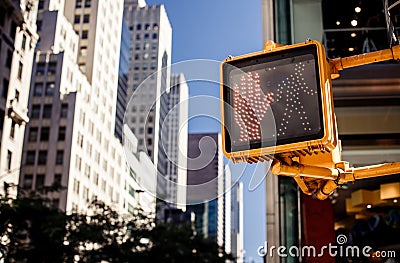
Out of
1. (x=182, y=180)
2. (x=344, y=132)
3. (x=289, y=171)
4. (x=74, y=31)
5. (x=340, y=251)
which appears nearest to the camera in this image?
(x=289, y=171)

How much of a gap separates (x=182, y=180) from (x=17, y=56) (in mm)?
15818

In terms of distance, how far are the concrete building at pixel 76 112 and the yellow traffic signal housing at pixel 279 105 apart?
8.46 meters

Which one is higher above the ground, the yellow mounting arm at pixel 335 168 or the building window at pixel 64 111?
the building window at pixel 64 111

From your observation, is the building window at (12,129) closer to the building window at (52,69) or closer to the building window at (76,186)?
the building window at (76,186)

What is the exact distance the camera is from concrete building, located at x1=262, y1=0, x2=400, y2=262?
4.50 meters

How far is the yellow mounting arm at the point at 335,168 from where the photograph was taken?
101 cm

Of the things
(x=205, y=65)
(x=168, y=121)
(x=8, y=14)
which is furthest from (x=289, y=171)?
(x=8, y=14)

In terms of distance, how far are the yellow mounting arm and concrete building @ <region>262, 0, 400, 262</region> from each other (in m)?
3.26

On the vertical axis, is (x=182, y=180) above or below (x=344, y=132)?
below

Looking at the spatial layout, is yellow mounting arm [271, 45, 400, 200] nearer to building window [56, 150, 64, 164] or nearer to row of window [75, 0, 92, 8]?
row of window [75, 0, 92, 8]

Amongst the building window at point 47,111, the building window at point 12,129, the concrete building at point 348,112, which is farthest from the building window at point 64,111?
the concrete building at point 348,112

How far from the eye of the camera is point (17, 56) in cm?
1664

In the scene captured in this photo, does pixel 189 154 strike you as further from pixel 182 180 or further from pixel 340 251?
pixel 340 251

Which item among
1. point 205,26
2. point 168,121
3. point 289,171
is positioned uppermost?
point 205,26
